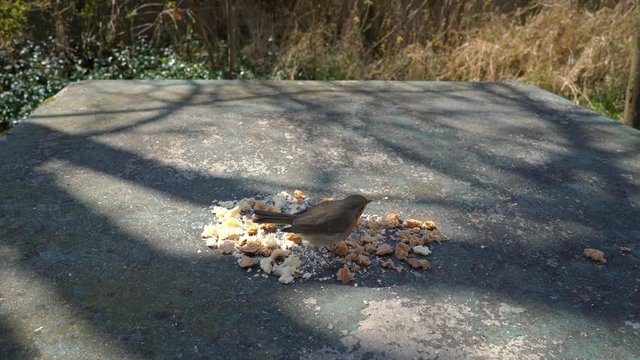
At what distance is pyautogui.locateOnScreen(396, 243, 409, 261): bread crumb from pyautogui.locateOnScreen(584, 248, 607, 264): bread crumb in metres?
0.55

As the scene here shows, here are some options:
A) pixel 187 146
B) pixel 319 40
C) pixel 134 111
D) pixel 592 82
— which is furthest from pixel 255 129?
pixel 592 82

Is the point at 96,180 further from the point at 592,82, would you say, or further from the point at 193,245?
the point at 592,82

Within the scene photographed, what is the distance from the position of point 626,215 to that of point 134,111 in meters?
2.20

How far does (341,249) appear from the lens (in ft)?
5.53

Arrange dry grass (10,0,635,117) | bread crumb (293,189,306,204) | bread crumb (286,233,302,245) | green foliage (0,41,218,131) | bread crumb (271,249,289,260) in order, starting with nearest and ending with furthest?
bread crumb (271,249,289,260)
bread crumb (286,233,302,245)
bread crumb (293,189,306,204)
green foliage (0,41,218,131)
dry grass (10,0,635,117)

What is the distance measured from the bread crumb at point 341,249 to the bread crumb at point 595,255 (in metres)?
0.73

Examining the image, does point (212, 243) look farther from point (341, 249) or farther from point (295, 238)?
point (341, 249)

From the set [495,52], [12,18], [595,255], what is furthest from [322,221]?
[12,18]

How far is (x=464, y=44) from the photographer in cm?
540

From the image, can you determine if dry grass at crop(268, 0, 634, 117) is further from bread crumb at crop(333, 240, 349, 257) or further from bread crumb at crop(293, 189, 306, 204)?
bread crumb at crop(333, 240, 349, 257)

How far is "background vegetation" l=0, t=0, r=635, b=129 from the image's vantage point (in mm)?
5012

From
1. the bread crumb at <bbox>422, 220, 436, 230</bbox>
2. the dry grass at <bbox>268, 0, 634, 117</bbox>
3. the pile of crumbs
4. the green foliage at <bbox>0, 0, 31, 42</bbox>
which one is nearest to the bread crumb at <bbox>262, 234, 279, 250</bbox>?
the pile of crumbs

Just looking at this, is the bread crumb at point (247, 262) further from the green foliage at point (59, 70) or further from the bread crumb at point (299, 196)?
the green foliage at point (59, 70)

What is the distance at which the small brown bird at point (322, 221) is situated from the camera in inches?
63.8
